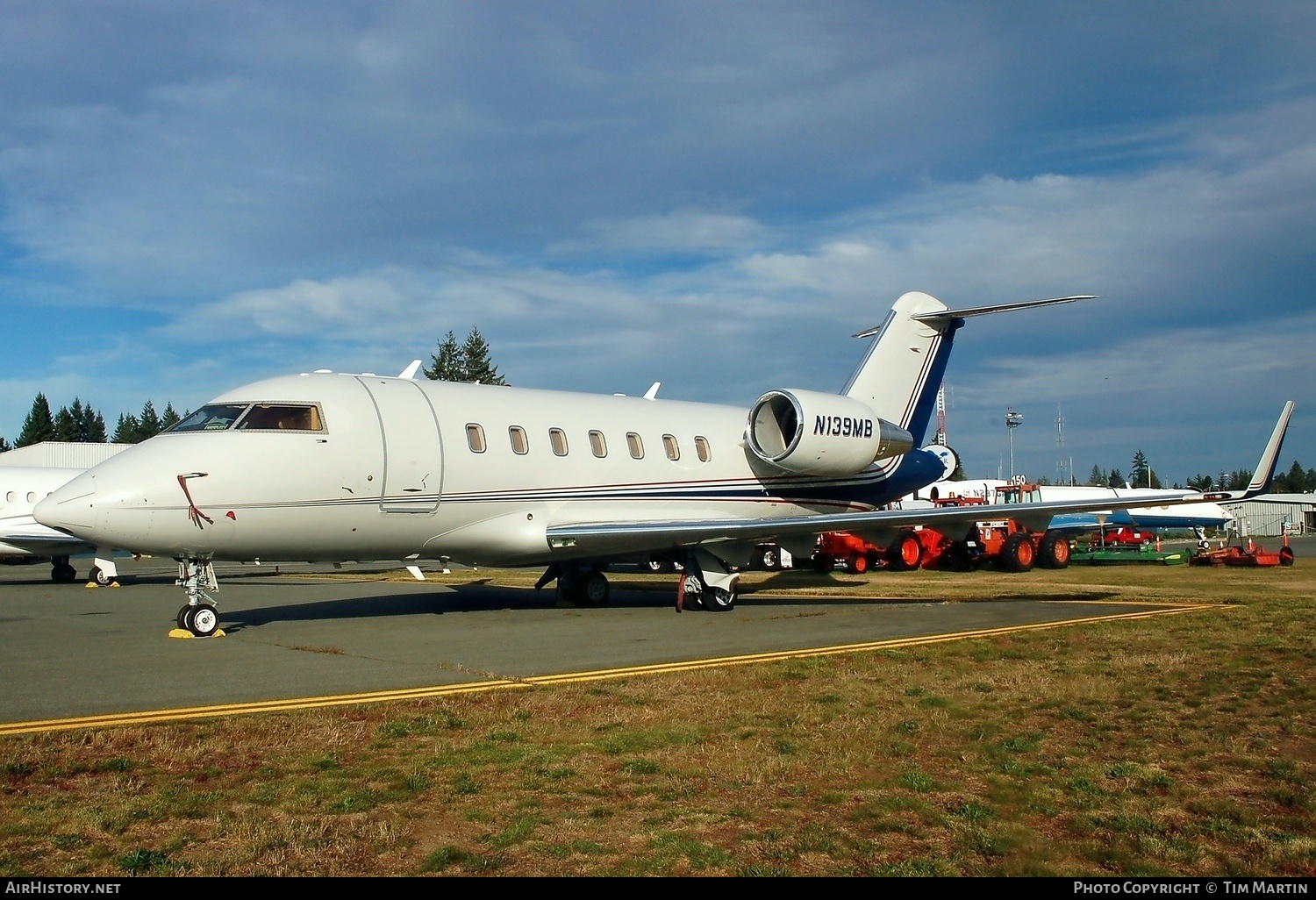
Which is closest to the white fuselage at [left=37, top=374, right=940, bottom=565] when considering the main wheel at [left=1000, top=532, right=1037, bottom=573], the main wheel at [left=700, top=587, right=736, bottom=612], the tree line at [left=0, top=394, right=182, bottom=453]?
the main wheel at [left=700, top=587, right=736, bottom=612]

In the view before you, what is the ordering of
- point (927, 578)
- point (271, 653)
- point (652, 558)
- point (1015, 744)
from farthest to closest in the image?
point (927, 578) → point (652, 558) → point (271, 653) → point (1015, 744)

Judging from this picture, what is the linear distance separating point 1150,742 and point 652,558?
12.7 metres

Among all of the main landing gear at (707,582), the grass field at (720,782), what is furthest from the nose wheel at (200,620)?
the main landing gear at (707,582)

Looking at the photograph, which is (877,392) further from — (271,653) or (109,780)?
(109,780)

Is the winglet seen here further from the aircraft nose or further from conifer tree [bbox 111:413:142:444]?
conifer tree [bbox 111:413:142:444]

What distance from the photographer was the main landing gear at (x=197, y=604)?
13.1 metres

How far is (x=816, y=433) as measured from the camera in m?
18.6

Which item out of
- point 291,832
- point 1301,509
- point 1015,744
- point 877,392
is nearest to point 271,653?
point 291,832

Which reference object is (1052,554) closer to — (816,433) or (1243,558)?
(1243,558)

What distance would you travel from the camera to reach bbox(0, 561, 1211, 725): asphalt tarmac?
9.29 metres

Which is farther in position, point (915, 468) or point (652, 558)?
point (915, 468)

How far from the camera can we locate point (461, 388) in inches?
650

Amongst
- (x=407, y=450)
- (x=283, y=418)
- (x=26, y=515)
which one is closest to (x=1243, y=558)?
(x=407, y=450)

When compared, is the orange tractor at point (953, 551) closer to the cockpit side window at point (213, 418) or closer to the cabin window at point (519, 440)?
the cabin window at point (519, 440)
